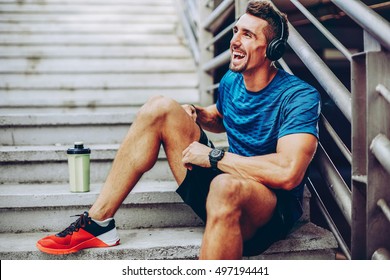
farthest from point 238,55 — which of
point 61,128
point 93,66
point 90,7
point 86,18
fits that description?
point 90,7

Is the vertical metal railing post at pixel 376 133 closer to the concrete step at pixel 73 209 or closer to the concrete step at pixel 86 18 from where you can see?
the concrete step at pixel 73 209

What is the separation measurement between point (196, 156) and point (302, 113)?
0.41m

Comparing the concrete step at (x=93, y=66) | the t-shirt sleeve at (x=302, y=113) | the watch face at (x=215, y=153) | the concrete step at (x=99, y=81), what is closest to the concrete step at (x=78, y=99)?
the concrete step at (x=99, y=81)

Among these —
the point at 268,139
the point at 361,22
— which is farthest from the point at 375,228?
the point at 361,22

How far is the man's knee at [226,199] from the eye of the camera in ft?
4.63

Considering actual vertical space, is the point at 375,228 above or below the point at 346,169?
above

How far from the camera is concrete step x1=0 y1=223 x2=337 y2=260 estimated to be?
1.68 metres

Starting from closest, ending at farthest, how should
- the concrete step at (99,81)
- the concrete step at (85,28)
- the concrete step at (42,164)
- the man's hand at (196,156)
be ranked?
the man's hand at (196,156)
the concrete step at (42,164)
the concrete step at (99,81)
the concrete step at (85,28)

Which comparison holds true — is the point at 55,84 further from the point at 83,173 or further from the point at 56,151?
the point at 83,173

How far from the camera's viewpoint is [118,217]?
1.96 meters

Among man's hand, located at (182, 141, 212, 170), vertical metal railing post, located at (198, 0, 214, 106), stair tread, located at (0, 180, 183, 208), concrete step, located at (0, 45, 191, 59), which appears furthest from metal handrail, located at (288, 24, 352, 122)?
concrete step, located at (0, 45, 191, 59)

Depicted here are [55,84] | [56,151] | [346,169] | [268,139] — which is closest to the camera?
[268,139]

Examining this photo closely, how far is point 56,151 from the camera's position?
221 cm
